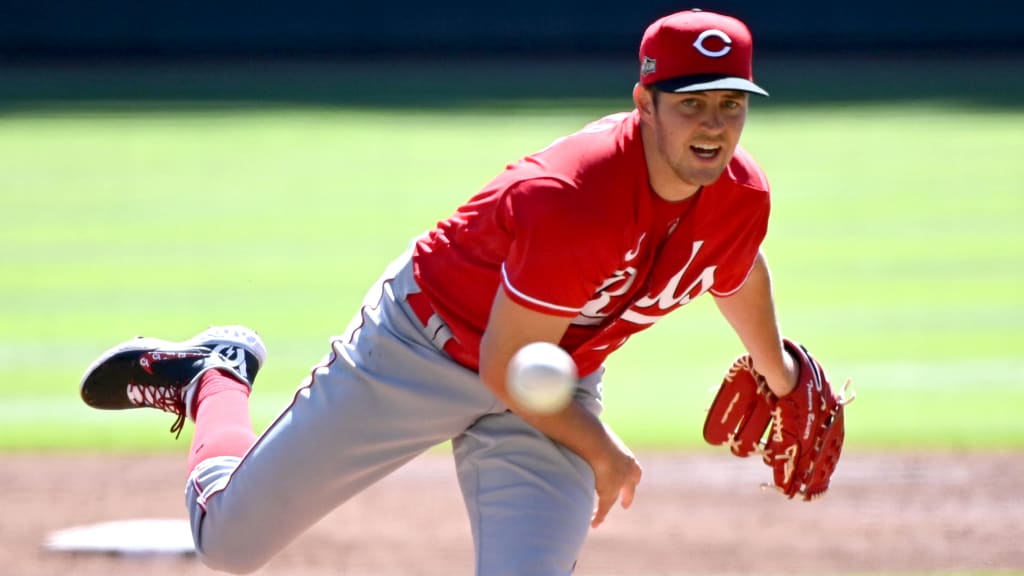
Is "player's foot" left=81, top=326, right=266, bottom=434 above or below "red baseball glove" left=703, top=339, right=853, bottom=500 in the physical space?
above

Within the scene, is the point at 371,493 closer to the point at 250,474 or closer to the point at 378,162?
the point at 250,474

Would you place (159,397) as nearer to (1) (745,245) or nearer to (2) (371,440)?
(2) (371,440)

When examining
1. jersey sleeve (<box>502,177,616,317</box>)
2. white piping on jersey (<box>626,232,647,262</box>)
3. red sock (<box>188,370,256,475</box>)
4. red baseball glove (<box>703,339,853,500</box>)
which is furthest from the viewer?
red baseball glove (<box>703,339,853,500</box>)

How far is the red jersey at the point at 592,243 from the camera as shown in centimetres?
308

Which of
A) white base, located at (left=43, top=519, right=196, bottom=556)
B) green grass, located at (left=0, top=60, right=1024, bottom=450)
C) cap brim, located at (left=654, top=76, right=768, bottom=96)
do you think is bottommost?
green grass, located at (left=0, top=60, right=1024, bottom=450)

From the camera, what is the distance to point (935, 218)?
1095 cm

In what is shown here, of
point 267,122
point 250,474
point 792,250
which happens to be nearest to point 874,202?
point 792,250

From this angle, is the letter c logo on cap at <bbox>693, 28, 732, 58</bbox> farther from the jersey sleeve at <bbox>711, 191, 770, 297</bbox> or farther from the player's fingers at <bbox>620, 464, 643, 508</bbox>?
the player's fingers at <bbox>620, 464, 643, 508</bbox>

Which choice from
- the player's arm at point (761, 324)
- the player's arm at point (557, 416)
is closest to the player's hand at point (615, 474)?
the player's arm at point (557, 416)

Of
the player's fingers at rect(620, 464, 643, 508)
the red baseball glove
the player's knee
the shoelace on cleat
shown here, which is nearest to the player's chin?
the player's fingers at rect(620, 464, 643, 508)

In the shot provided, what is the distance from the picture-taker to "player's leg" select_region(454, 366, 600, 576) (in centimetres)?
322

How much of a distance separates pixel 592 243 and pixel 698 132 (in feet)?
1.09

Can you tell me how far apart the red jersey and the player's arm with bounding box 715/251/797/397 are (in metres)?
0.11

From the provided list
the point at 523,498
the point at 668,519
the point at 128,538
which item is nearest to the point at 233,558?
the point at 523,498
